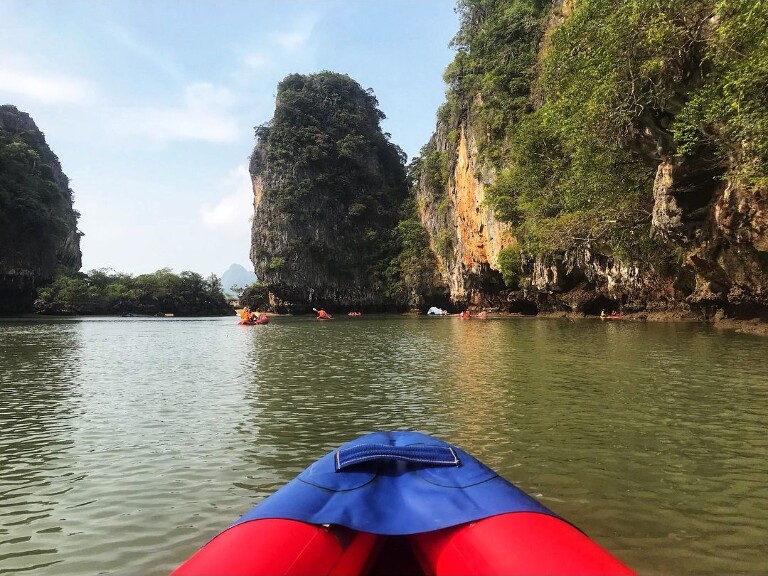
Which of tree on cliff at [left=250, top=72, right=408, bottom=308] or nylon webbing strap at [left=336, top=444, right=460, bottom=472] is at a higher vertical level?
tree on cliff at [left=250, top=72, right=408, bottom=308]

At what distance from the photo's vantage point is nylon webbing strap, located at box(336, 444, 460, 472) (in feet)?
10.8

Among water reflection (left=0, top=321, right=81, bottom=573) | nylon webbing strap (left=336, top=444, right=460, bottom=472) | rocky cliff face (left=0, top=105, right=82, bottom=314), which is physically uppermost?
rocky cliff face (left=0, top=105, right=82, bottom=314)

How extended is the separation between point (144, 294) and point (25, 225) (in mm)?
16938

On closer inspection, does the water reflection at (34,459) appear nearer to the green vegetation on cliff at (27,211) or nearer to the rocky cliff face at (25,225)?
the green vegetation on cliff at (27,211)

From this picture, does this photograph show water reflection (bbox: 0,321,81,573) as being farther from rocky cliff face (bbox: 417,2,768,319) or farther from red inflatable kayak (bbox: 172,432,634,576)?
rocky cliff face (bbox: 417,2,768,319)

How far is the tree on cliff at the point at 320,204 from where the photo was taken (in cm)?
5609

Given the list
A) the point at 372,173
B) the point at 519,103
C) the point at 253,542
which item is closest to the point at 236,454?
the point at 253,542

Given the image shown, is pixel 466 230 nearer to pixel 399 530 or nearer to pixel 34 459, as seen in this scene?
pixel 34 459

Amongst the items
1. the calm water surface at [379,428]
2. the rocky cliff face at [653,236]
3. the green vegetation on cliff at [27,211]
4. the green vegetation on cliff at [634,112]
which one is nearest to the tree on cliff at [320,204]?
the rocky cliff face at [653,236]

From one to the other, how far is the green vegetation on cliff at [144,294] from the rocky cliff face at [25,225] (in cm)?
342

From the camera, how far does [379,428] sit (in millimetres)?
6371

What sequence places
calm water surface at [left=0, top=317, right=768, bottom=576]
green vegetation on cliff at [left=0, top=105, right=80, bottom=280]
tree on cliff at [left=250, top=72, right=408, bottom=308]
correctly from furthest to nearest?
tree on cliff at [left=250, top=72, right=408, bottom=308] < green vegetation on cliff at [left=0, top=105, right=80, bottom=280] < calm water surface at [left=0, top=317, right=768, bottom=576]

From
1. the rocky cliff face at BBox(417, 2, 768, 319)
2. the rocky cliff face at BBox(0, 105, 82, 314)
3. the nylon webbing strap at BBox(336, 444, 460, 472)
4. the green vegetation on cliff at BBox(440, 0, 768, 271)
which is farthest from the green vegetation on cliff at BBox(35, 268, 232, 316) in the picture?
the nylon webbing strap at BBox(336, 444, 460, 472)

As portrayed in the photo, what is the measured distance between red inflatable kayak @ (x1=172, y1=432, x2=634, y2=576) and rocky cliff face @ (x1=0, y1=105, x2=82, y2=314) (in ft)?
188
